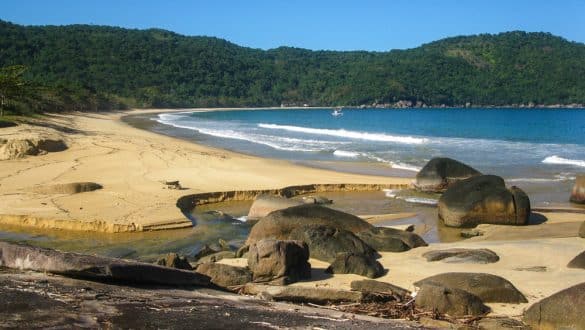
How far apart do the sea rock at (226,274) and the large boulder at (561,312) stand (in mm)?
3309

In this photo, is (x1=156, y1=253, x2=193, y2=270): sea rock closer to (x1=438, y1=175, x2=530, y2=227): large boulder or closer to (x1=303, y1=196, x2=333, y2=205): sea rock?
(x1=438, y1=175, x2=530, y2=227): large boulder

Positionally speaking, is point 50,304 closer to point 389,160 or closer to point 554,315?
point 554,315

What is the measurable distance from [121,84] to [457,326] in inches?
5354

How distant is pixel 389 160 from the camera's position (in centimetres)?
2802

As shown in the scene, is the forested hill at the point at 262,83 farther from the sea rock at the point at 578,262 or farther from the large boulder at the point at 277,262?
the sea rock at the point at 578,262

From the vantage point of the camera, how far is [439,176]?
1825 cm

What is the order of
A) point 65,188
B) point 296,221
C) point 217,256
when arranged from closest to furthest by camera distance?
point 217,256 < point 296,221 < point 65,188

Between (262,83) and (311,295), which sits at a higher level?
(262,83)

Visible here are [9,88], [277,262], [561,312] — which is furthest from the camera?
[9,88]

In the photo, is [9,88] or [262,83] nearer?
[9,88]

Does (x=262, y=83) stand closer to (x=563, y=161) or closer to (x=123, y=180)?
(x=563, y=161)

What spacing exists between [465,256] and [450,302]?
277 cm

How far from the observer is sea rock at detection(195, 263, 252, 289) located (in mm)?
7914

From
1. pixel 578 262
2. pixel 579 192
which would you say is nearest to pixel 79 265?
pixel 578 262
